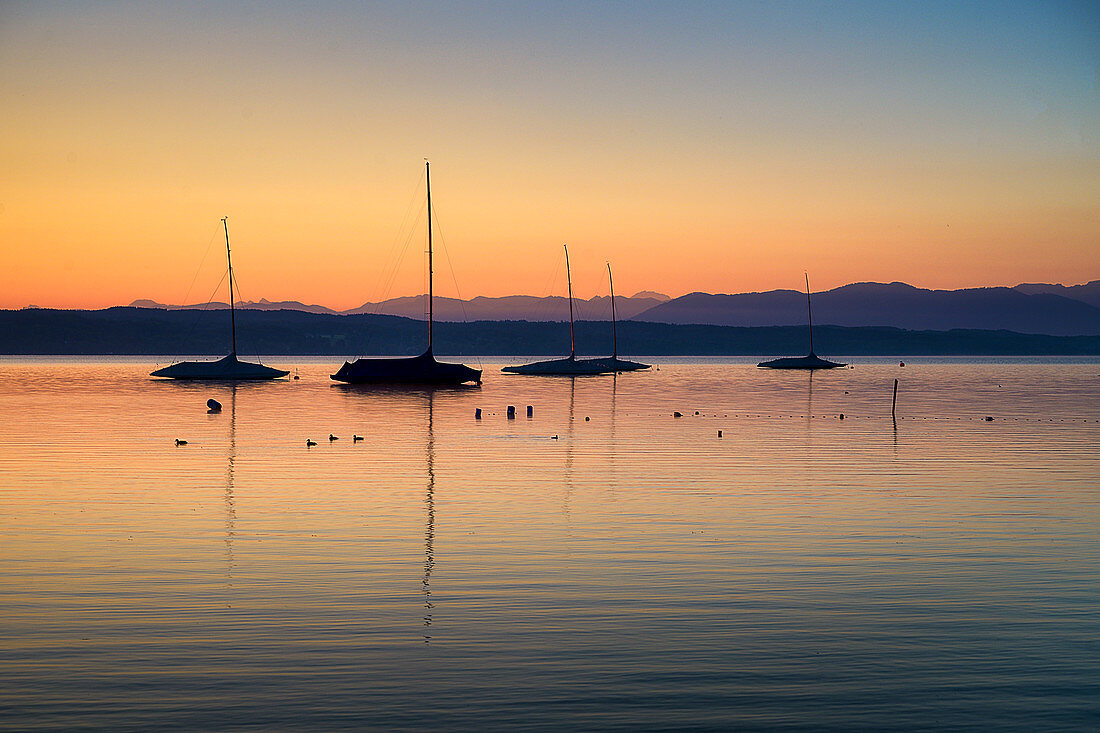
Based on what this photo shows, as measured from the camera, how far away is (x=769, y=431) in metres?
55.3

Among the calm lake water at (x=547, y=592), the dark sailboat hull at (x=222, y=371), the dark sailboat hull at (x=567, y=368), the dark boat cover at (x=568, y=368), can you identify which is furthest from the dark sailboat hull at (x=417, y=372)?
the calm lake water at (x=547, y=592)

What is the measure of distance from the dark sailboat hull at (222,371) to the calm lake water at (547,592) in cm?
8585

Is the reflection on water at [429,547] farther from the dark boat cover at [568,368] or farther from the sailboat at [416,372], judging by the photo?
the dark boat cover at [568,368]

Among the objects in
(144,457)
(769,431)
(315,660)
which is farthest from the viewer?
(769,431)

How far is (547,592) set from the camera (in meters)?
17.2

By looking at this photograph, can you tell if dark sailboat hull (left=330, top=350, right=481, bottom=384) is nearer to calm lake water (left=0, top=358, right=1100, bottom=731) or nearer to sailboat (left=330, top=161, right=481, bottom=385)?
sailboat (left=330, top=161, right=481, bottom=385)

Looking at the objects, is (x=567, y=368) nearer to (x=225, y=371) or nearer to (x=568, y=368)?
(x=568, y=368)

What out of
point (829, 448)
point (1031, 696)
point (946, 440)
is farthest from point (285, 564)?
point (946, 440)

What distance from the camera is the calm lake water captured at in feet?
38.4

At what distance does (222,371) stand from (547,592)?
115 metres

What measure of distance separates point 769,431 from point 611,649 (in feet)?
141

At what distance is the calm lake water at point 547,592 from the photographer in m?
11.7

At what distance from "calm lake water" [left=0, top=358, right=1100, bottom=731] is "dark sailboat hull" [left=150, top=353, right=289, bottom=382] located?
282 ft

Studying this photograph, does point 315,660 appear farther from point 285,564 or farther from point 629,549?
point 629,549
